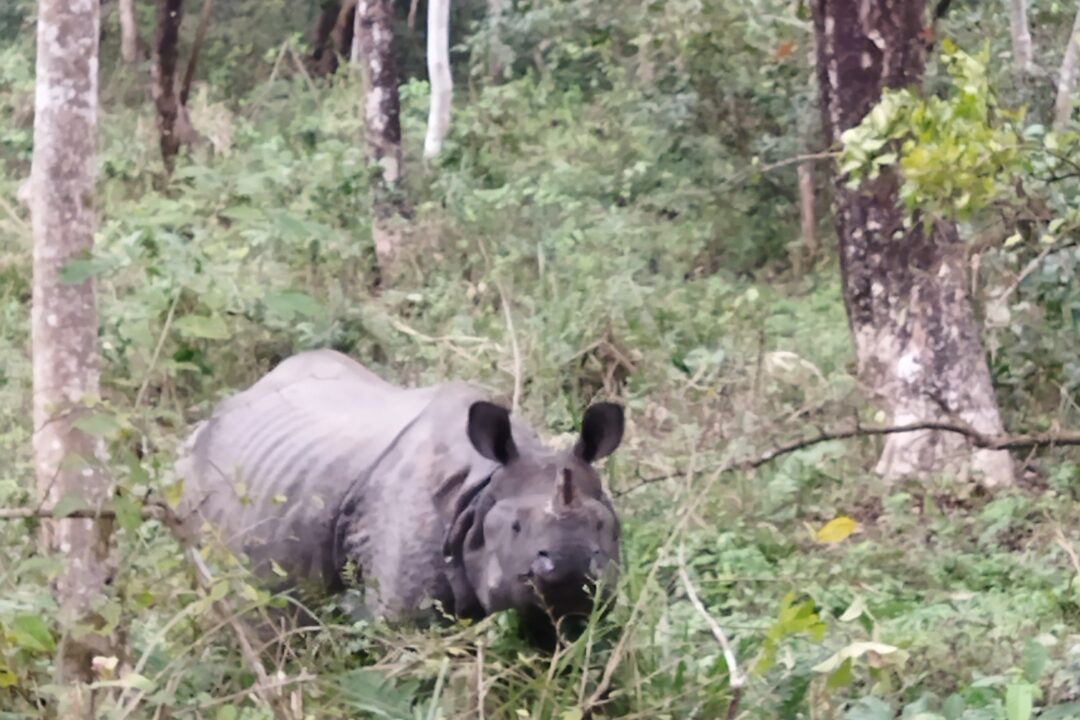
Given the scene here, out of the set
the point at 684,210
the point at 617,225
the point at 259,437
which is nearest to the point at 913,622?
the point at 259,437

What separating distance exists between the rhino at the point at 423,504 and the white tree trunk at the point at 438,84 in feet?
24.7

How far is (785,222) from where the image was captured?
1183 centimetres

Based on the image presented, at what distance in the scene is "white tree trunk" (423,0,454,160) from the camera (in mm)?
12875

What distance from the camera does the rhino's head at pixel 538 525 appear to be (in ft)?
12.9

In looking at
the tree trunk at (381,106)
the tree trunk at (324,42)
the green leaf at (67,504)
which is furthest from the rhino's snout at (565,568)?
the tree trunk at (324,42)

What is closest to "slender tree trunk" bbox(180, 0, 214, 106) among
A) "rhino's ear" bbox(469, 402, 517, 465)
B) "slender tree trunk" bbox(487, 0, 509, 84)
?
"slender tree trunk" bbox(487, 0, 509, 84)

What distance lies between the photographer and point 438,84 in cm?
1292

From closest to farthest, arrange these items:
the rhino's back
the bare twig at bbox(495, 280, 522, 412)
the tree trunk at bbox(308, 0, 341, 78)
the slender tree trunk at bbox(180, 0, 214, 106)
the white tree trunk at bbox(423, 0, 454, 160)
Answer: the rhino's back → the bare twig at bbox(495, 280, 522, 412) → the slender tree trunk at bbox(180, 0, 214, 106) → the white tree trunk at bbox(423, 0, 454, 160) → the tree trunk at bbox(308, 0, 341, 78)

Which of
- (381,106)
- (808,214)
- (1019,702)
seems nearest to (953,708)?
(1019,702)

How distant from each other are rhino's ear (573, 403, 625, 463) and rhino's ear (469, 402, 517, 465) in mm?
179

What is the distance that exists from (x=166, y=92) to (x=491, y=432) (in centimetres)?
900

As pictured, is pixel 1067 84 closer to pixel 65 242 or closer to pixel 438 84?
pixel 65 242

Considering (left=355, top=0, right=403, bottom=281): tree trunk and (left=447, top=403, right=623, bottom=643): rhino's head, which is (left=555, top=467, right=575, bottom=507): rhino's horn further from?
(left=355, top=0, right=403, bottom=281): tree trunk

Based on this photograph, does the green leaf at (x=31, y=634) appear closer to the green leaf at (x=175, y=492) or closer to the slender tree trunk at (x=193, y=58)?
the green leaf at (x=175, y=492)
